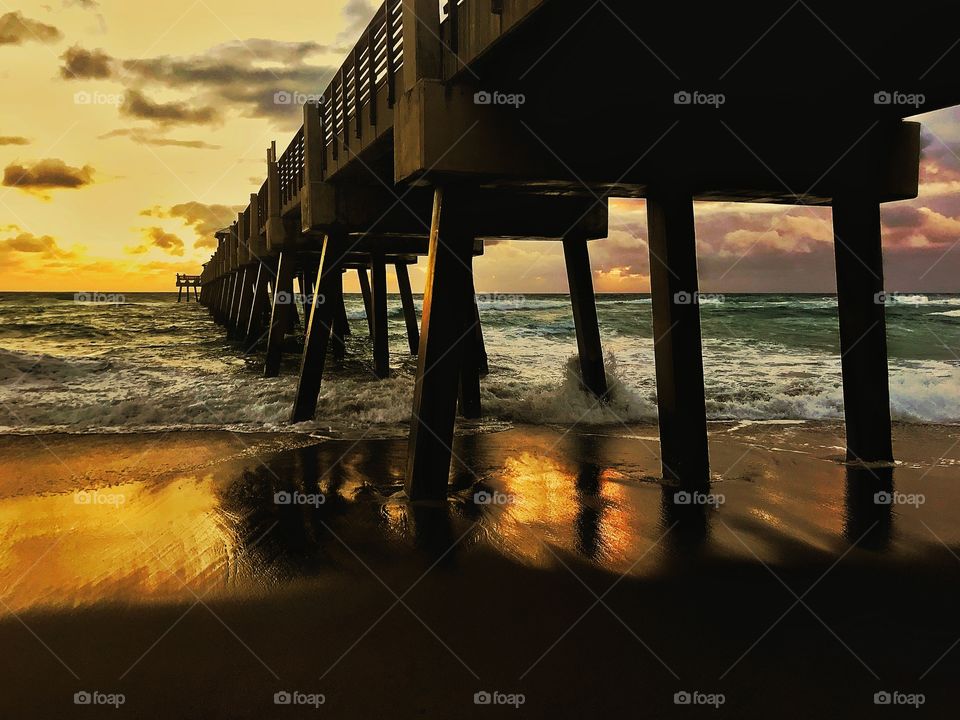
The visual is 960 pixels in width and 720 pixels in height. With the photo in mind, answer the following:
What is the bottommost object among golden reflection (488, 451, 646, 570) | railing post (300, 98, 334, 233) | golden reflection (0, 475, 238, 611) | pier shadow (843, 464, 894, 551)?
pier shadow (843, 464, 894, 551)

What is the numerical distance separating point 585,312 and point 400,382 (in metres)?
4.98

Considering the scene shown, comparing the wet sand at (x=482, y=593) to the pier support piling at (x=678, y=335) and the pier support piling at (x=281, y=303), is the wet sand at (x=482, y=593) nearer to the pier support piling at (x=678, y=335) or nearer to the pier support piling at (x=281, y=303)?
the pier support piling at (x=678, y=335)

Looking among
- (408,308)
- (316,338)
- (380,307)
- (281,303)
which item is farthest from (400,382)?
(408,308)

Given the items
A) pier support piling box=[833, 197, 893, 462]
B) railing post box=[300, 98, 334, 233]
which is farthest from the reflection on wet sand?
railing post box=[300, 98, 334, 233]

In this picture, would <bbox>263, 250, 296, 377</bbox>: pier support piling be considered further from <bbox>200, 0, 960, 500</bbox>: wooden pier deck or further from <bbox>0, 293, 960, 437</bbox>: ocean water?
<bbox>200, 0, 960, 500</bbox>: wooden pier deck

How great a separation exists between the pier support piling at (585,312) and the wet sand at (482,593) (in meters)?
4.01

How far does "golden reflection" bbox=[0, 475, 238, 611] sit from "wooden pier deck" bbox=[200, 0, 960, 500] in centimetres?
175

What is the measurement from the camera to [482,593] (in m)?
4.04

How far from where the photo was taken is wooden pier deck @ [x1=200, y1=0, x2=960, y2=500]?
482cm

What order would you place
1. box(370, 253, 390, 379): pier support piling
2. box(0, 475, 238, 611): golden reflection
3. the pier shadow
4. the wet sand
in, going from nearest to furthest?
the wet sand < box(0, 475, 238, 611): golden reflection < the pier shadow < box(370, 253, 390, 379): pier support piling

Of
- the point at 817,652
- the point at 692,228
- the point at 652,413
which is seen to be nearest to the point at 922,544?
the point at 817,652

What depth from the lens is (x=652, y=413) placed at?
11008 millimetres

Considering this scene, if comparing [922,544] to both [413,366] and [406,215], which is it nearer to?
[406,215]

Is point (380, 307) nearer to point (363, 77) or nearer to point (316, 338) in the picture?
point (316, 338)
